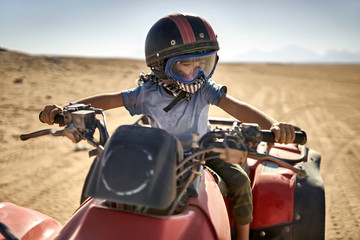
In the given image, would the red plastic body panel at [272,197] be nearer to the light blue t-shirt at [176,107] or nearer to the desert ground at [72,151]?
the light blue t-shirt at [176,107]

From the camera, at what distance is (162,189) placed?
1.08m

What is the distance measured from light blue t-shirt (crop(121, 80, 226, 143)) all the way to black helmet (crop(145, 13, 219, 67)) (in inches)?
14.1

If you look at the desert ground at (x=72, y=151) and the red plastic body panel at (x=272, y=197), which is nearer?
the red plastic body panel at (x=272, y=197)

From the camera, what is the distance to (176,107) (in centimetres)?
240

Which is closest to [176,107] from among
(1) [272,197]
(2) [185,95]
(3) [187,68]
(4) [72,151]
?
(2) [185,95]

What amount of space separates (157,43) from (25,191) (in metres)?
3.47

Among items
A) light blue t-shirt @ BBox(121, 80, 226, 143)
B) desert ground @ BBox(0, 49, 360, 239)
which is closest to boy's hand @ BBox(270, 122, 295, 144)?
light blue t-shirt @ BBox(121, 80, 226, 143)

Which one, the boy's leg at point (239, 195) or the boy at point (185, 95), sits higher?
the boy at point (185, 95)

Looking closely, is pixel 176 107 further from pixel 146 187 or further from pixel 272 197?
pixel 146 187

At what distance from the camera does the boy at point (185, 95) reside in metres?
2.10

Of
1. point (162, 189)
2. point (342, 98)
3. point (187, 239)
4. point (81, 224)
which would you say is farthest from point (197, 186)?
point (342, 98)

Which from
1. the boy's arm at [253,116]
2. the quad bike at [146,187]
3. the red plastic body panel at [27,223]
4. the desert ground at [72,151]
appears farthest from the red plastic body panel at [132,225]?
the desert ground at [72,151]

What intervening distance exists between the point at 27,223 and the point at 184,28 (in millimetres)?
1694

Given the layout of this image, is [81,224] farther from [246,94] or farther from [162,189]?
[246,94]
